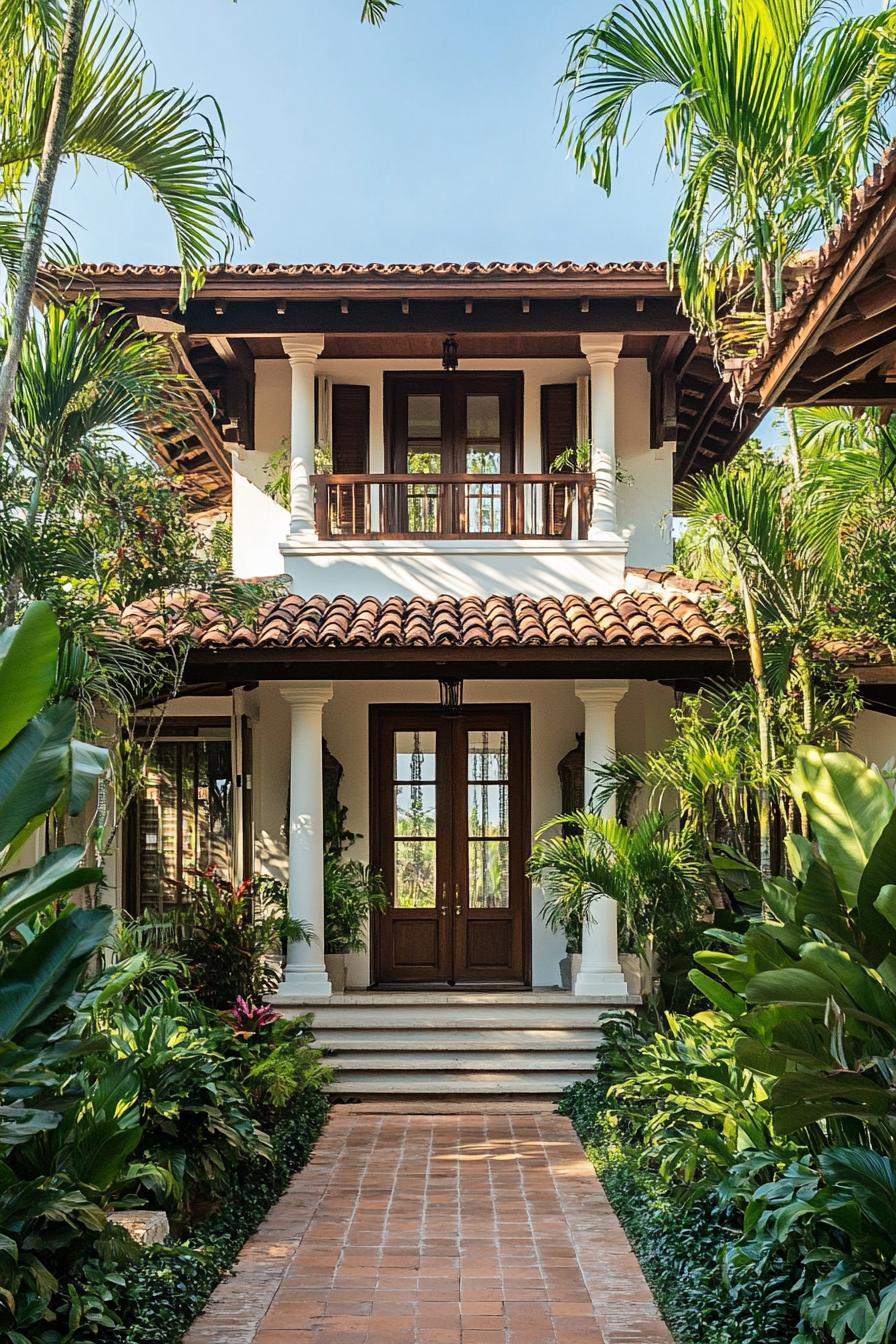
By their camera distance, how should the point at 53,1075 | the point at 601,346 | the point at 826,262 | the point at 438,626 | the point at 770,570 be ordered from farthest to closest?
1. the point at 601,346
2. the point at 438,626
3. the point at 770,570
4. the point at 826,262
5. the point at 53,1075

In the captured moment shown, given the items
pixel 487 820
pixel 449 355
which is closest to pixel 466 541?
pixel 449 355

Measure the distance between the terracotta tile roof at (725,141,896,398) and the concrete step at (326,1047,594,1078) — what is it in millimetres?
5858

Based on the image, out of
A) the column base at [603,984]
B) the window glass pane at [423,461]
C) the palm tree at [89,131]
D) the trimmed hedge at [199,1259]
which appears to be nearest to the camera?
the trimmed hedge at [199,1259]

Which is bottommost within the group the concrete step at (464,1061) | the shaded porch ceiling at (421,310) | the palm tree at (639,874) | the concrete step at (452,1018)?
the concrete step at (464,1061)

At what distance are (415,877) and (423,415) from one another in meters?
4.70

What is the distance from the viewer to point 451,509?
484 inches

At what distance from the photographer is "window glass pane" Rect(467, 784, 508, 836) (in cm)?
1260

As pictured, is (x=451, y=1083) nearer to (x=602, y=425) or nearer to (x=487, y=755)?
(x=487, y=755)

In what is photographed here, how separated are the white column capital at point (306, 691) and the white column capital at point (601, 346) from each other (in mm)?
4026

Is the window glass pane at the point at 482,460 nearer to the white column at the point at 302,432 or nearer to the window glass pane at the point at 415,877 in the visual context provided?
the white column at the point at 302,432

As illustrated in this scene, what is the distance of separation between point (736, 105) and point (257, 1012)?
6611 millimetres

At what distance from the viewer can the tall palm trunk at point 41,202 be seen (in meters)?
6.30

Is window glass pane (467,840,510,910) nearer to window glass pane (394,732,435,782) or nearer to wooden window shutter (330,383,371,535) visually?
window glass pane (394,732,435,782)

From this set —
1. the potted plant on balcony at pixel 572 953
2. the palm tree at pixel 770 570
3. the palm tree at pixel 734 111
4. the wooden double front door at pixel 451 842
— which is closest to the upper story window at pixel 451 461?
the wooden double front door at pixel 451 842
